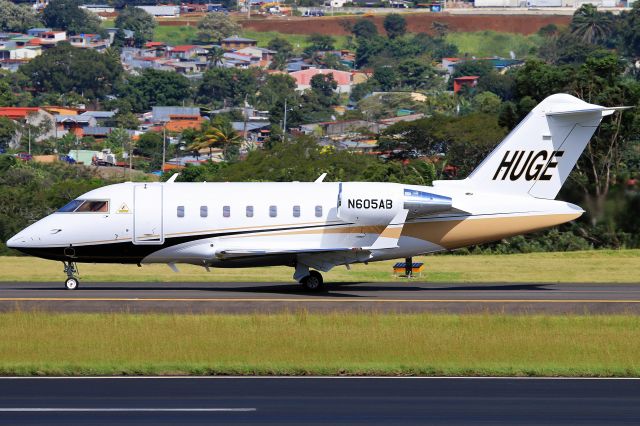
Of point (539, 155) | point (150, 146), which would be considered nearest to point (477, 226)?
point (539, 155)

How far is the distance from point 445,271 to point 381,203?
933 cm

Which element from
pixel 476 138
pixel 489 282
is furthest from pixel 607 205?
pixel 476 138

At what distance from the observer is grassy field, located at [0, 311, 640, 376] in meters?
26.8

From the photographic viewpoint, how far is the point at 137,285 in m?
42.3

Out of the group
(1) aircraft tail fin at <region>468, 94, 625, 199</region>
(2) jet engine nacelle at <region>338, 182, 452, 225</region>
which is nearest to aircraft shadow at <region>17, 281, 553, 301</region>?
(2) jet engine nacelle at <region>338, 182, 452, 225</region>

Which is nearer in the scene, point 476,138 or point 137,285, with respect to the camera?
point 137,285

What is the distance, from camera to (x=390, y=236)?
4012 centimetres

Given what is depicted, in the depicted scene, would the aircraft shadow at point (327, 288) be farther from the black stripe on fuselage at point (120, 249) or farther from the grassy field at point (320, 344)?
the grassy field at point (320, 344)

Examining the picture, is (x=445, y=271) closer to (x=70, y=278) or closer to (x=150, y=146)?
(x=70, y=278)

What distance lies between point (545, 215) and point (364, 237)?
17.5 feet

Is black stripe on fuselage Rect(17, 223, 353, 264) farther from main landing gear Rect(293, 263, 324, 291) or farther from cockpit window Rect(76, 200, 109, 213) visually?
main landing gear Rect(293, 263, 324, 291)
